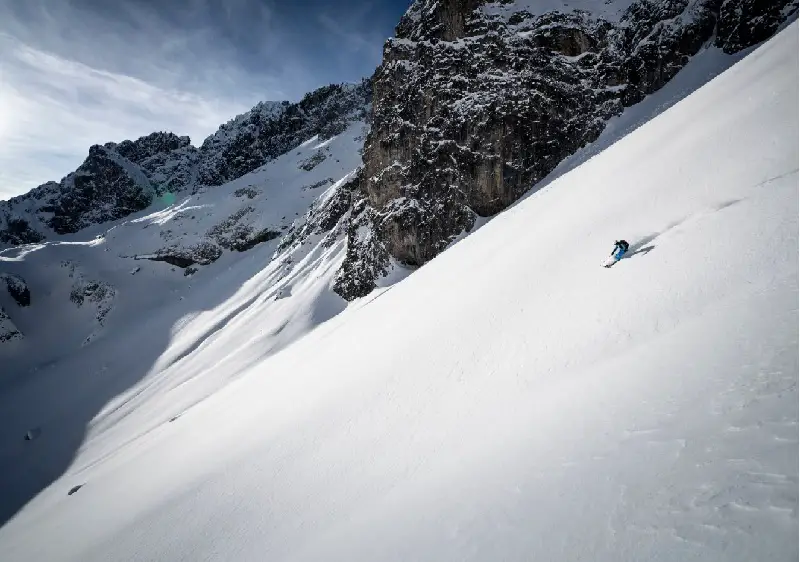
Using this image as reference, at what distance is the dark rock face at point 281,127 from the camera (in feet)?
372

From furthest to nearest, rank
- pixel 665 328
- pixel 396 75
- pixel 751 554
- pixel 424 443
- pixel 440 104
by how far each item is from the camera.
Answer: pixel 396 75 < pixel 440 104 < pixel 424 443 < pixel 665 328 < pixel 751 554

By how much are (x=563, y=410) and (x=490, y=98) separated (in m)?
44.5

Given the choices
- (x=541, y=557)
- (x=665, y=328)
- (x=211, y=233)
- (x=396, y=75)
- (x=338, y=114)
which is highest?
(x=338, y=114)

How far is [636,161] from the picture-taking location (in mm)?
14062

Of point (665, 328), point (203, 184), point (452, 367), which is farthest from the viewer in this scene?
point (203, 184)

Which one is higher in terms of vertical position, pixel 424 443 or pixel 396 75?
pixel 396 75

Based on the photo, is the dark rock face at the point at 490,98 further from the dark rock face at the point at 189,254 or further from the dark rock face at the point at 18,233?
the dark rock face at the point at 18,233

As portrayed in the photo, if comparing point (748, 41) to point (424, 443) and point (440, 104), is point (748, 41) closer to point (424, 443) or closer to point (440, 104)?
point (440, 104)

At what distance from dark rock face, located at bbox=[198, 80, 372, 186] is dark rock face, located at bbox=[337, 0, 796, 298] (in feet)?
226

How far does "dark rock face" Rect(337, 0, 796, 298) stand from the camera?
39.1 meters

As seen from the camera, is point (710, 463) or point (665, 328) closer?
point (710, 463)

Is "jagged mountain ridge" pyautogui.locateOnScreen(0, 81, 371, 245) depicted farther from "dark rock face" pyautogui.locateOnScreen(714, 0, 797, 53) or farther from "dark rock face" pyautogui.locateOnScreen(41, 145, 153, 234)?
"dark rock face" pyautogui.locateOnScreen(714, 0, 797, 53)

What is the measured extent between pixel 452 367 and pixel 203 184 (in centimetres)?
13986

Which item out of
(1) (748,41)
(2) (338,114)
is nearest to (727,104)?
(1) (748,41)
